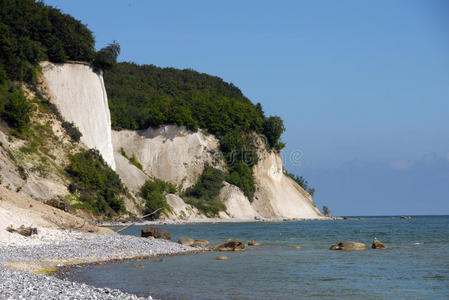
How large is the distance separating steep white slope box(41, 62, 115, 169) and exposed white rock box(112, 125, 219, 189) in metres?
15.2

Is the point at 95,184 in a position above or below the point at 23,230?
above

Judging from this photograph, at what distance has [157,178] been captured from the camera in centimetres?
8606

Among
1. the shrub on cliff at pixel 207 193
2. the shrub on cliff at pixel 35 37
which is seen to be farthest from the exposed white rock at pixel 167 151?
the shrub on cliff at pixel 35 37

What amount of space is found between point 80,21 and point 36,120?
18.2m

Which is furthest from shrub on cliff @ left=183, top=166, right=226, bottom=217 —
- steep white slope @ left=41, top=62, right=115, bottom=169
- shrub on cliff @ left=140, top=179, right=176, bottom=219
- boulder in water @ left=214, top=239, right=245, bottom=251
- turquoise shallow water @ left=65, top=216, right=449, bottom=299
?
turquoise shallow water @ left=65, top=216, right=449, bottom=299

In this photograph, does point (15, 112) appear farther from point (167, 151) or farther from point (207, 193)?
point (207, 193)

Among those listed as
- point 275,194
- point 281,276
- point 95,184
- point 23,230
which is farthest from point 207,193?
point 281,276

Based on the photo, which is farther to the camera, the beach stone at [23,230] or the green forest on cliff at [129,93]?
the green forest on cliff at [129,93]

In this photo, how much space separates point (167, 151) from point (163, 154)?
84 cm

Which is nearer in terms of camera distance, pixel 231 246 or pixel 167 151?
pixel 231 246

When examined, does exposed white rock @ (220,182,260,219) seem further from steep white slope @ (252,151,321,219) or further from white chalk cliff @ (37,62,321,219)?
steep white slope @ (252,151,321,219)

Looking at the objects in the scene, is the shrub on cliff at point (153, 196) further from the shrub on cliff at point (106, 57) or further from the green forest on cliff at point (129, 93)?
the shrub on cliff at point (106, 57)

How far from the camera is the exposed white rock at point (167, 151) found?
89.0 meters

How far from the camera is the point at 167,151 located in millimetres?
90125
